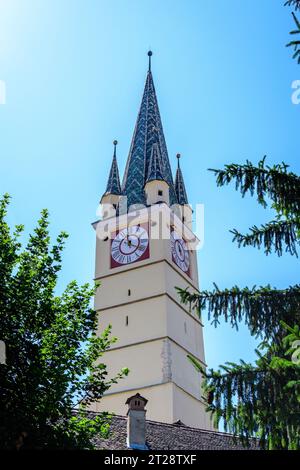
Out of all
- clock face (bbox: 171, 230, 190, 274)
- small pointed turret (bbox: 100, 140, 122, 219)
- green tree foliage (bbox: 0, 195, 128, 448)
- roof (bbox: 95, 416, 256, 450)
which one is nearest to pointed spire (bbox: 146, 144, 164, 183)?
small pointed turret (bbox: 100, 140, 122, 219)

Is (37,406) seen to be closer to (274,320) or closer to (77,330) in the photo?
(77,330)

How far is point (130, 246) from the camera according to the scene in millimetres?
36906

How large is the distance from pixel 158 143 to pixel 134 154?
1.86 metres

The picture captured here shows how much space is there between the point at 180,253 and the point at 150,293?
169 inches

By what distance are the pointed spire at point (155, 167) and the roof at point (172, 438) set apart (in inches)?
905

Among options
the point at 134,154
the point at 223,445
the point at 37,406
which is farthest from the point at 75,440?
the point at 134,154

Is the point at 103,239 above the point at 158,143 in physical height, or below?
below

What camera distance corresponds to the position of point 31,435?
916 cm

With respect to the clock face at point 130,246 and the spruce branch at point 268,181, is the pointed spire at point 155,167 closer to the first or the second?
the clock face at point 130,246

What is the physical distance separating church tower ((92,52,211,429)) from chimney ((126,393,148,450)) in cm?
1193

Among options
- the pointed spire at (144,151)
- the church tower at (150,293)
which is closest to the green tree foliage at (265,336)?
the church tower at (150,293)

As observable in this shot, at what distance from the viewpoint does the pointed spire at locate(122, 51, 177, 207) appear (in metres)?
41.9

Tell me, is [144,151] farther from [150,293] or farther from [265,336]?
[265,336]
